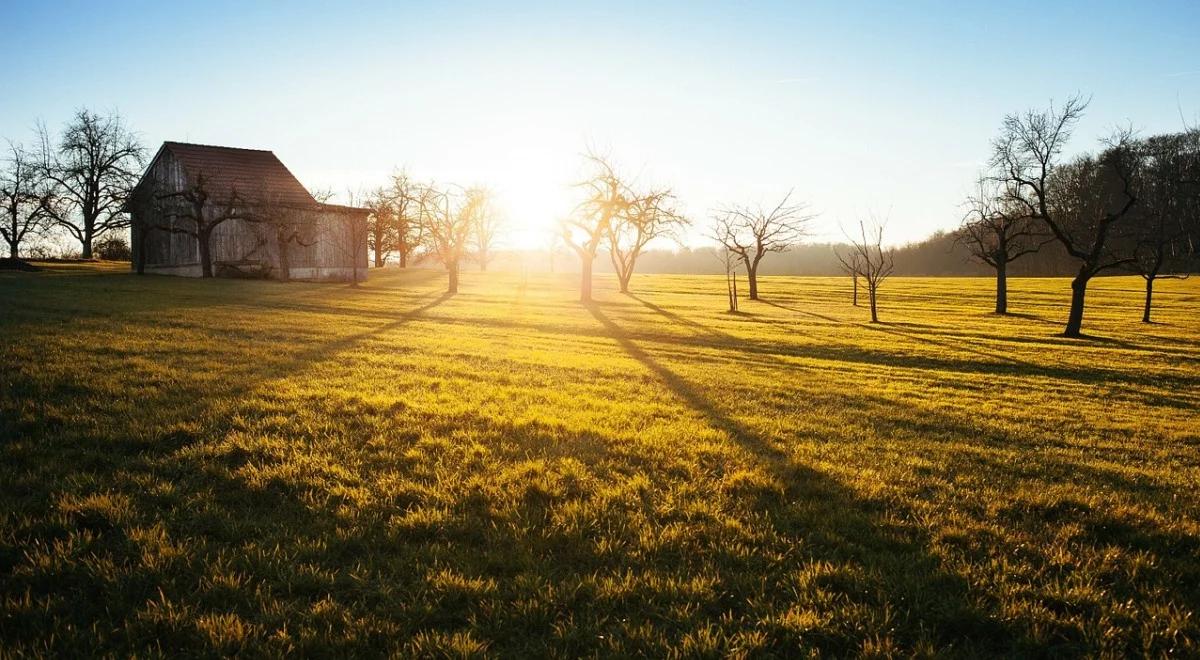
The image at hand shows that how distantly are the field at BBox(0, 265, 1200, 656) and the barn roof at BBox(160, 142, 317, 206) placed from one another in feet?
108

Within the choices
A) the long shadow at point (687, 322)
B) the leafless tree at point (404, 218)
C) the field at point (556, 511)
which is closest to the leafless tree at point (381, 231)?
the leafless tree at point (404, 218)

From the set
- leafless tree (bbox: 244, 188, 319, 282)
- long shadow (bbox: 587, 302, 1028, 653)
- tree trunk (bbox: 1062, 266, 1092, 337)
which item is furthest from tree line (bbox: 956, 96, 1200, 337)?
leafless tree (bbox: 244, 188, 319, 282)

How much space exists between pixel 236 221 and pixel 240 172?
5.12 meters

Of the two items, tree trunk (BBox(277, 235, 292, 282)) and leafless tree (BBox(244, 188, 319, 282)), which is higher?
leafless tree (BBox(244, 188, 319, 282))

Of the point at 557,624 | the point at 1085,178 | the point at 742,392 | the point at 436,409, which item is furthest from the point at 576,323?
the point at 1085,178

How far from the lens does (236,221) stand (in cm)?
4050

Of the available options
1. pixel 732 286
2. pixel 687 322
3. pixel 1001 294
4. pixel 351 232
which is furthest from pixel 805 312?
pixel 351 232

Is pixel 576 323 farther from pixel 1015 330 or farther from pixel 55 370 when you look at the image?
pixel 1015 330

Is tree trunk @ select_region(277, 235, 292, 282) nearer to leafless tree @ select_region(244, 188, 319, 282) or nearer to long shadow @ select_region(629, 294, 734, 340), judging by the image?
leafless tree @ select_region(244, 188, 319, 282)

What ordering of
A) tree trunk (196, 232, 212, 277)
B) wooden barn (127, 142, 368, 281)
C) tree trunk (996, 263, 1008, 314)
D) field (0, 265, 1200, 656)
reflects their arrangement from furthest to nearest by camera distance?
wooden barn (127, 142, 368, 281) < tree trunk (196, 232, 212, 277) < tree trunk (996, 263, 1008, 314) < field (0, 265, 1200, 656)

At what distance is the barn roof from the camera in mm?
41344

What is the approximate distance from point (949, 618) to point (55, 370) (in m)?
11.6

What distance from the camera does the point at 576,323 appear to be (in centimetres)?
2591

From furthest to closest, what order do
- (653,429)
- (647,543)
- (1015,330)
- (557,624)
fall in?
(1015,330), (653,429), (647,543), (557,624)
